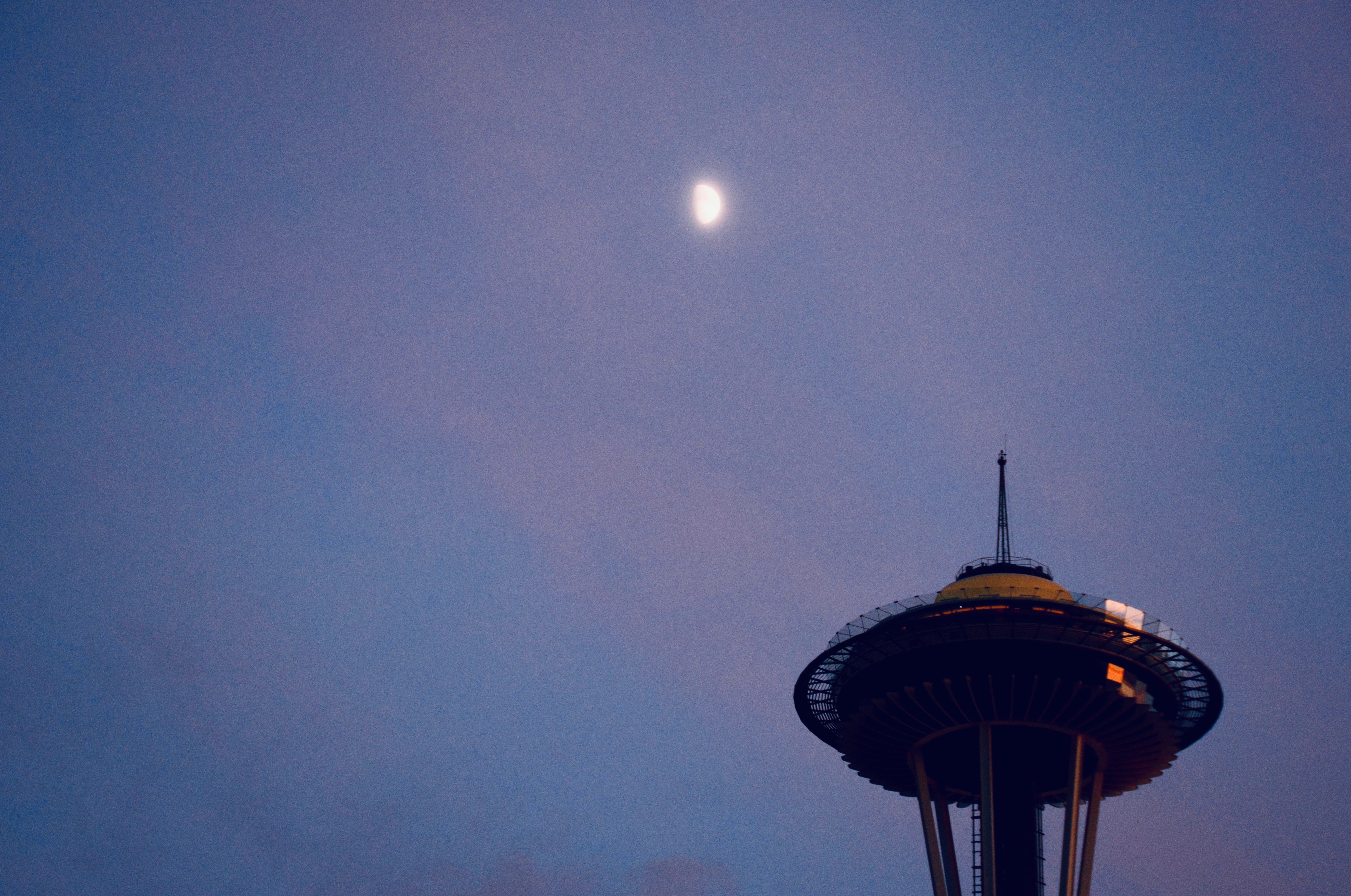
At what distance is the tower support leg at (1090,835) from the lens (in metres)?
52.9

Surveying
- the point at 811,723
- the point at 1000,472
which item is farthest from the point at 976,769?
the point at 1000,472

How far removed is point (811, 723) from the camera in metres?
59.8

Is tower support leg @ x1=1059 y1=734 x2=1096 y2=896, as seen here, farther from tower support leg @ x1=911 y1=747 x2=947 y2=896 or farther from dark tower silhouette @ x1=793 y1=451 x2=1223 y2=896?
tower support leg @ x1=911 y1=747 x2=947 y2=896

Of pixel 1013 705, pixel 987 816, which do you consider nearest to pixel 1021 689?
pixel 1013 705

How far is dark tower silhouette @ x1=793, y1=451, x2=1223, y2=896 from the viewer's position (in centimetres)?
5212

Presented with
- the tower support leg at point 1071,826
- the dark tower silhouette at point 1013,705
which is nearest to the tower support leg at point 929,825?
the dark tower silhouette at point 1013,705

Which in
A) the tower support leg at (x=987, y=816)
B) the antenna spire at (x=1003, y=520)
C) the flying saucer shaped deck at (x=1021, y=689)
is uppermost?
the antenna spire at (x=1003, y=520)

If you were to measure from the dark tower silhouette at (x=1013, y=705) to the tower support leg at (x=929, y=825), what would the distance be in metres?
0.09

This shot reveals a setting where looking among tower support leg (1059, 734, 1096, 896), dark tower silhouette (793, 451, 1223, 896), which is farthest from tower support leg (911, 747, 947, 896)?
tower support leg (1059, 734, 1096, 896)

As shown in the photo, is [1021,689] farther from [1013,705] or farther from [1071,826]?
[1071,826]

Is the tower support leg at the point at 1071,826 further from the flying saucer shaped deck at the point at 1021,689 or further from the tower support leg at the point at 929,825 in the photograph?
the tower support leg at the point at 929,825

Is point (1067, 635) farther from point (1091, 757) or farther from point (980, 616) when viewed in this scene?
point (1091, 757)

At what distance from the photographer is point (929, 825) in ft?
184

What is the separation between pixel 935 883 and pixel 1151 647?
16.8 metres
